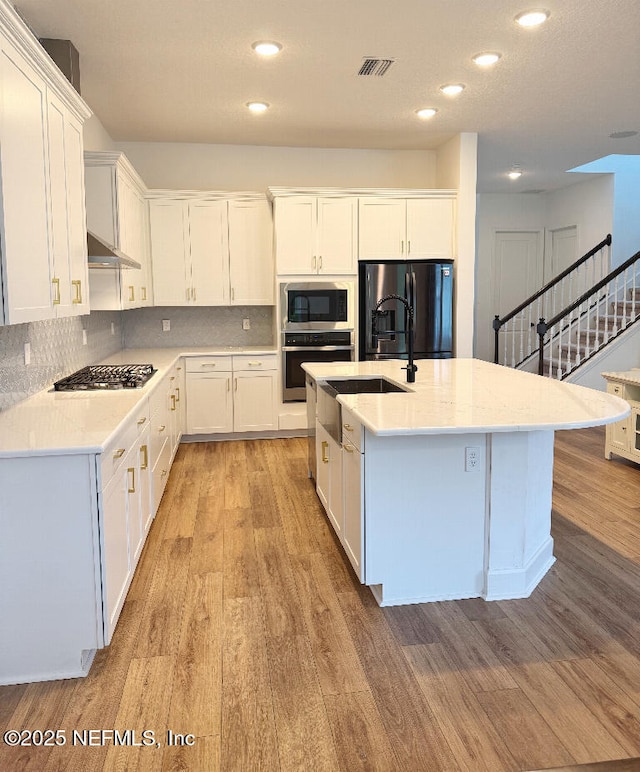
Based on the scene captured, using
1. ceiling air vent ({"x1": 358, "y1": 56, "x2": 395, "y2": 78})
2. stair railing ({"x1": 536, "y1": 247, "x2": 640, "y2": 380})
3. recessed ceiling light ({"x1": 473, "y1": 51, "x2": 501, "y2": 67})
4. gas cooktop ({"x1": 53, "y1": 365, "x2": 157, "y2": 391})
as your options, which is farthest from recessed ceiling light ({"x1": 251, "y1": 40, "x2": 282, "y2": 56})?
stair railing ({"x1": 536, "y1": 247, "x2": 640, "y2": 380})

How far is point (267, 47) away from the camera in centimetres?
378

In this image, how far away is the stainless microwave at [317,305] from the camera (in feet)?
19.6

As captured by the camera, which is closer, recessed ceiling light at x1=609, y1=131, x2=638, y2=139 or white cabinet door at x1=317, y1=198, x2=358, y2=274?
recessed ceiling light at x1=609, y1=131, x2=638, y2=139

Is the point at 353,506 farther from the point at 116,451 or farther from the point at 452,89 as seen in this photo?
the point at 452,89

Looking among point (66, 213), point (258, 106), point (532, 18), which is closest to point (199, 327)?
point (258, 106)

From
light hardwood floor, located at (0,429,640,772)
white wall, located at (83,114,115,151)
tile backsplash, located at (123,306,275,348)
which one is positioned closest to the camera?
light hardwood floor, located at (0,429,640,772)

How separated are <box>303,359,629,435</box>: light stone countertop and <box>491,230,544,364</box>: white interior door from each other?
19.0ft

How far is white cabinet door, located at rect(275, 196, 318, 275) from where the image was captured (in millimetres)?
5875

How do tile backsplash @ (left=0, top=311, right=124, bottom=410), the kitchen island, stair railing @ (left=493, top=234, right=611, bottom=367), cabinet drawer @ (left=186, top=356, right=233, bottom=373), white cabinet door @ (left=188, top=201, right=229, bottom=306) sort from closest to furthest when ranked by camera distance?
the kitchen island
tile backsplash @ (left=0, top=311, right=124, bottom=410)
cabinet drawer @ (left=186, top=356, right=233, bottom=373)
white cabinet door @ (left=188, top=201, right=229, bottom=306)
stair railing @ (left=493, top=234, right=611, bottom=367)

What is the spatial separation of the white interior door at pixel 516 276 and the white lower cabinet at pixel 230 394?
4.61m

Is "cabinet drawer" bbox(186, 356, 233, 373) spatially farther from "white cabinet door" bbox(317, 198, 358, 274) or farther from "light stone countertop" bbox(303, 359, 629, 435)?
"light stone countertop" bbox(303, 359, 629, 435)

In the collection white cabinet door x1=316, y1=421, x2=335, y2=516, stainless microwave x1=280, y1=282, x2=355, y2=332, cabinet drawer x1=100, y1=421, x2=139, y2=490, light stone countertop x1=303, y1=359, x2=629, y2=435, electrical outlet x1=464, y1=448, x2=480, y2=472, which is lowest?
white cabinet door x1=316, y1=421, x2=335, y2=516

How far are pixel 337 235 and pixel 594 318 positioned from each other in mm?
4389

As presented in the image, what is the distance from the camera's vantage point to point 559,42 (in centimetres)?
375
